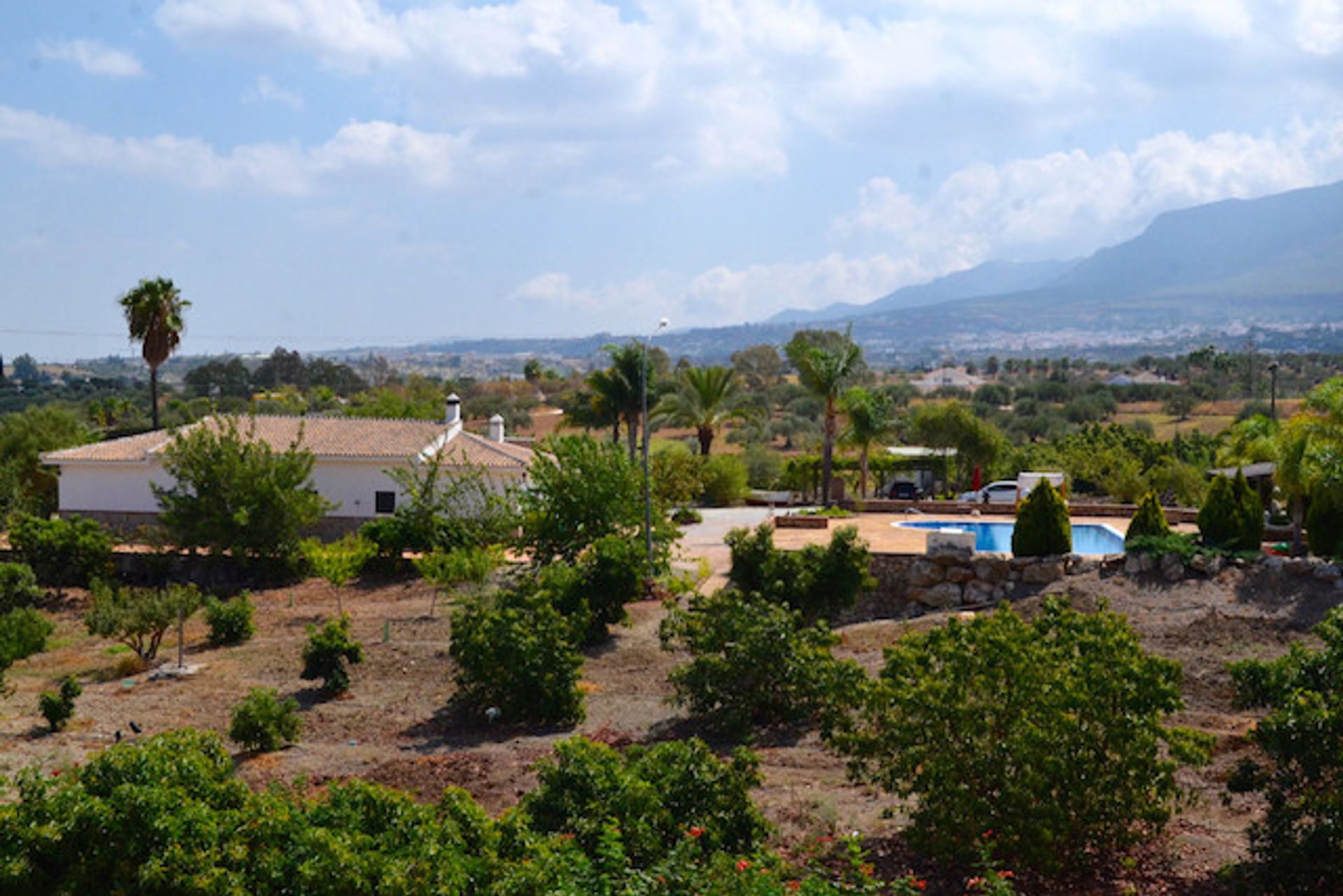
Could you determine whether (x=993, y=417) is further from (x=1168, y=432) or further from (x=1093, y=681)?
(x=1093, y=681)

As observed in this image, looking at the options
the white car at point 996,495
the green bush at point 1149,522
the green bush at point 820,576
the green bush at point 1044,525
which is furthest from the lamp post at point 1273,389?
the green bush at point 820,576

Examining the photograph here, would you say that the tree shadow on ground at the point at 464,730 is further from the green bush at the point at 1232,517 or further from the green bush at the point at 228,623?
the green bush at the point at 1232,517

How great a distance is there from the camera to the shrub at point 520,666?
17672 millimetres

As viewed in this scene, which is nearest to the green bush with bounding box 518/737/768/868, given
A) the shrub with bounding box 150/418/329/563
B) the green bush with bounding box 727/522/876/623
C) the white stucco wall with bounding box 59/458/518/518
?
the green bush with bounding box 727/522/876/623

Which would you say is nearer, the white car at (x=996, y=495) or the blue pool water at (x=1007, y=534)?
the blue pool water at (x=1007, y=534)

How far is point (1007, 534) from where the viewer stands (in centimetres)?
3291

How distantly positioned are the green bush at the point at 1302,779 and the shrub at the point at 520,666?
954 cm

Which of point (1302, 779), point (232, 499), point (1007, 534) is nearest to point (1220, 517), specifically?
point (1007, 534)

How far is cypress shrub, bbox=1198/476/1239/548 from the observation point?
2253cm

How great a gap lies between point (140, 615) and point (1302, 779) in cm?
1900

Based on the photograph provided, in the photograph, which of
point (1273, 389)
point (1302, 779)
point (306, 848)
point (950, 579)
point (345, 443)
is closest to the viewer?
point (306, 848)

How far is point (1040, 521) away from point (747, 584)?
20.6ft

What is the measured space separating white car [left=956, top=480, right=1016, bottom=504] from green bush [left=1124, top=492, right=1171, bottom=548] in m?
15.2

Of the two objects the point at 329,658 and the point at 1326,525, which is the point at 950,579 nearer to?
the point at 1326,525
